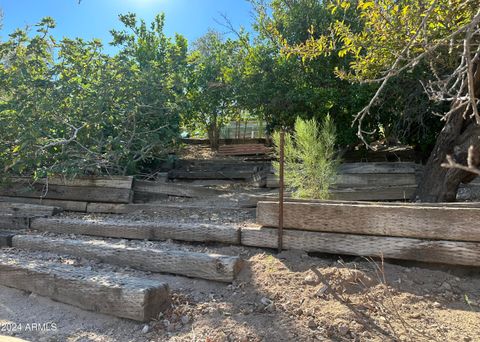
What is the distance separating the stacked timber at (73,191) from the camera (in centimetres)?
600

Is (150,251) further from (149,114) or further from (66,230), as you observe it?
(149,114)

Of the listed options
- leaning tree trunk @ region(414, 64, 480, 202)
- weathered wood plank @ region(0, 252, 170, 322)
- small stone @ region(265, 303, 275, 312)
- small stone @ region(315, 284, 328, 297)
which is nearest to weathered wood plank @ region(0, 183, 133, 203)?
weathered wood plank @ region(0, 252, 170, 322)

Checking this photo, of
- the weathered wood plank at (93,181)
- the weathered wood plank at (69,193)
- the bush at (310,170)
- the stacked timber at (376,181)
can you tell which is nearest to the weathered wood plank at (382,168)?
the stacked timber at (376,181)

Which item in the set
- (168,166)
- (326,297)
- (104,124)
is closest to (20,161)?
(104,124)

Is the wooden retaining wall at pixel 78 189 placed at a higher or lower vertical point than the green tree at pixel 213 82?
lower

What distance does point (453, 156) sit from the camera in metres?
4.29

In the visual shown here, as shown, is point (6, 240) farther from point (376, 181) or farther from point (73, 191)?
point (376, 181)

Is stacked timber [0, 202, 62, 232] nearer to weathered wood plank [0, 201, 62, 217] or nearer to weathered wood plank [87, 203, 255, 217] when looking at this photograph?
weathered wood plank [0, 201, 62, 217]

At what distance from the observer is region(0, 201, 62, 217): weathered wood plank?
5820 millimetres

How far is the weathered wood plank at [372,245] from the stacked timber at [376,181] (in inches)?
75.6

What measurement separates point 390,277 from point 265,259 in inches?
40.9

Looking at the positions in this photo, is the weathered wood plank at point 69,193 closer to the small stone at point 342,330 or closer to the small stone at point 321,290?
the small stone at point 321,290

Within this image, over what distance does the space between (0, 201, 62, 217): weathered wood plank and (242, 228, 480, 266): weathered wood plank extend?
3.47 m

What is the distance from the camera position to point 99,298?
10.1 feet
